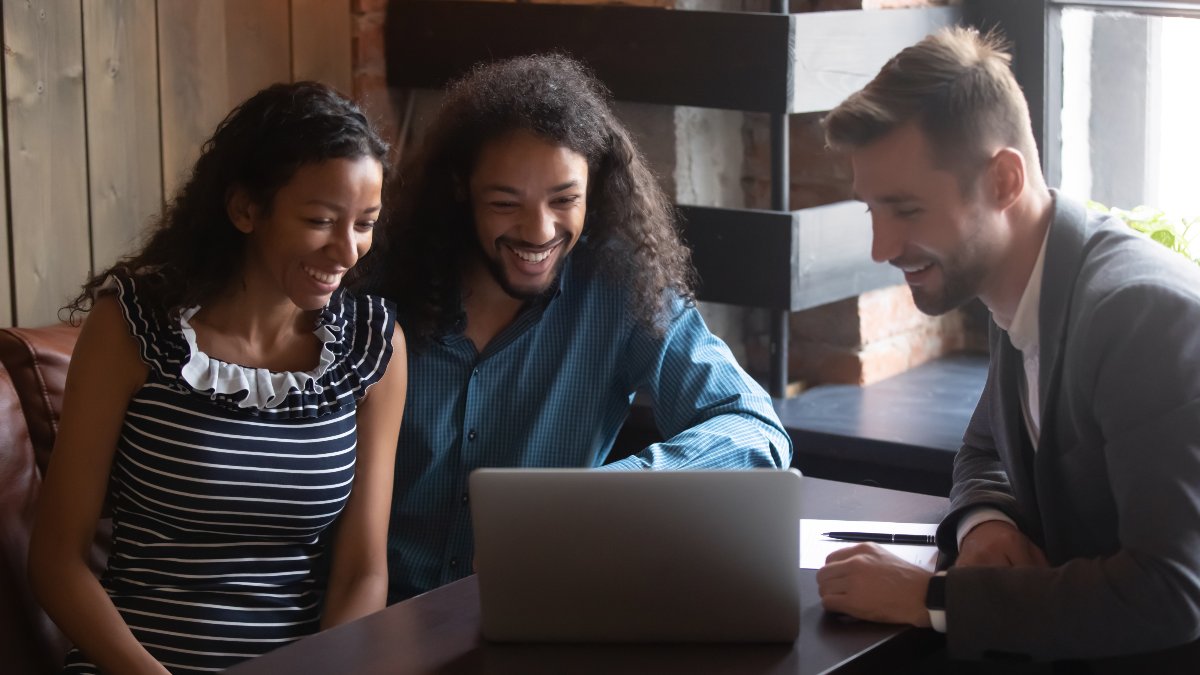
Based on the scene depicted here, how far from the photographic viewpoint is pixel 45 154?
93.5 inches

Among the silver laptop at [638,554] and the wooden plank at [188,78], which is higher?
the wooden plank at [188,78]

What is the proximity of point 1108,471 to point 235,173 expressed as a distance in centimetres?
112

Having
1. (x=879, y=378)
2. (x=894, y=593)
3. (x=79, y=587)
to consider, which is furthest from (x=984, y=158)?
(x=879, y=378)

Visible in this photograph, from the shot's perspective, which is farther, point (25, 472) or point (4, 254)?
point (4, 254)

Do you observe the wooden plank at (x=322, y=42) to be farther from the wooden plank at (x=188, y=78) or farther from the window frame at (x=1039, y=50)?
the window frame at (x=1039, y=50)

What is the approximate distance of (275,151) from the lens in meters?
1.83

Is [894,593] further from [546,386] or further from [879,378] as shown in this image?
[879,378]

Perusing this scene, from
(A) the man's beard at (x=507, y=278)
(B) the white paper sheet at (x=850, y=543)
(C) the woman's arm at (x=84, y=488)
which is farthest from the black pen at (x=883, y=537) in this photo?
(C) the woman's arm at (x=84, y=488)

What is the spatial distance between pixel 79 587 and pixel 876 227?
1.05m

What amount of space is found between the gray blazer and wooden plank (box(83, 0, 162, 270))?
1.62 meters

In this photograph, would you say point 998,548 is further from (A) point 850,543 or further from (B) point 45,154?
(B) point 45,154

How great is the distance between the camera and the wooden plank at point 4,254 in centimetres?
231

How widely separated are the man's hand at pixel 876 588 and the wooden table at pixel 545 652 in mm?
14

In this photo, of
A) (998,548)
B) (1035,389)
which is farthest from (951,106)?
(998,548)
